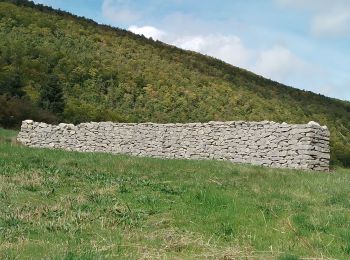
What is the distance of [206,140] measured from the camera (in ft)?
80.9

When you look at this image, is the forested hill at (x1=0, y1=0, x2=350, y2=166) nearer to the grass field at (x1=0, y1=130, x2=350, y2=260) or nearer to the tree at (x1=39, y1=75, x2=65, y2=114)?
the tree at (x1=39, y1=75, x2=65, y2=114)

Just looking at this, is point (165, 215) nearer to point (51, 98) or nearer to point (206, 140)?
point (206, 140)

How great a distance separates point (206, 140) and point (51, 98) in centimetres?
1567

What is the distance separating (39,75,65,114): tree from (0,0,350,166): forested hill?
69mm

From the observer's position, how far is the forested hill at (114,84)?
1442 inches

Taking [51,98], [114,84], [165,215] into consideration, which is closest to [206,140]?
[51,98]

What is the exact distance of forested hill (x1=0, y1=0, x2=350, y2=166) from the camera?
36.6 metres

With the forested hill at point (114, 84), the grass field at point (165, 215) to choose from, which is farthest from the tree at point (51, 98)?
the grass field at point (165, 215)

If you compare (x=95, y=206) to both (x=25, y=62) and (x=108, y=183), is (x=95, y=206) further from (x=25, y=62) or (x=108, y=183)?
(x=25, y=62)

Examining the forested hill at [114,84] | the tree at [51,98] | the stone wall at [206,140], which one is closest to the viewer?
the stone wall at [206,140]

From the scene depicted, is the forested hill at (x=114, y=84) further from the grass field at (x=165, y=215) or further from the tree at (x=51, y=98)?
the grass field at (x=165, y=215)

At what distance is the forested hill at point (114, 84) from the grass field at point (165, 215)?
21.1 metres

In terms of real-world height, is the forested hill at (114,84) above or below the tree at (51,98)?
above

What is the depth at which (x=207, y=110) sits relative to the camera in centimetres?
4641
